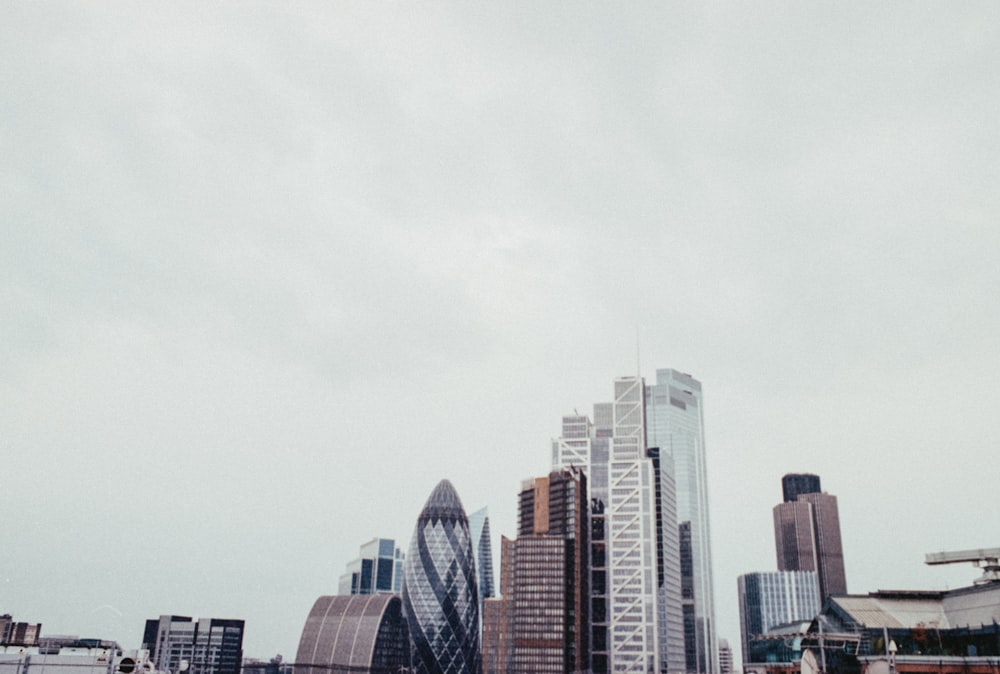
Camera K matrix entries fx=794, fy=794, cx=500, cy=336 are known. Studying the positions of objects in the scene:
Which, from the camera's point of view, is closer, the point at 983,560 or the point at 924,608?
the point at 924,608

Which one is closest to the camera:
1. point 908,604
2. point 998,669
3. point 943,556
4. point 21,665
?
point 21,665

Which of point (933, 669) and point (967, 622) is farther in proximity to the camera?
point (967, 622)

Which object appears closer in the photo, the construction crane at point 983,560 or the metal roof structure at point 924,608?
the metal roof structure at point 924,608

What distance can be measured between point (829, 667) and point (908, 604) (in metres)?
14.8

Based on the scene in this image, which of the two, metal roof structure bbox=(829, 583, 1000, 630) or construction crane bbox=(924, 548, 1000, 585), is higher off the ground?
construction crane bbox=(924, 548, 1000, 585)

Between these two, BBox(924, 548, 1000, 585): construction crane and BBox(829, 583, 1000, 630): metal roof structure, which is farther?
BBox(924, 548, 1000, 585): construction crane

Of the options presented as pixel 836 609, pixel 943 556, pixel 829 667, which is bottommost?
pixel 829 667

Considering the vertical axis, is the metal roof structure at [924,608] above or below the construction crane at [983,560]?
below

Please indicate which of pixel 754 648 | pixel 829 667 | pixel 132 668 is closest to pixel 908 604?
pixel 829 667

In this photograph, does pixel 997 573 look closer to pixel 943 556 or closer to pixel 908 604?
pixel 943 556

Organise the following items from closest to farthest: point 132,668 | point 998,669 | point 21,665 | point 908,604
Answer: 1. point 132,668
2. point 21,665
3. point 998,669
4. point 908,604

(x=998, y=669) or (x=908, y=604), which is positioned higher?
(x=908, y=604)

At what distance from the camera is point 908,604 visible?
10494 centimetres

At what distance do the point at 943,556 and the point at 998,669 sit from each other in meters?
35.5
